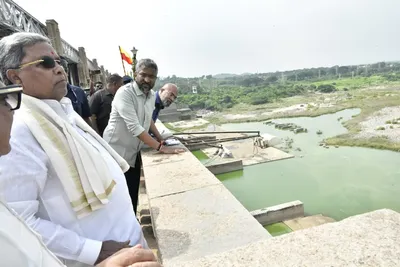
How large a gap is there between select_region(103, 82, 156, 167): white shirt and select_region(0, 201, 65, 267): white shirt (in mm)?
1893

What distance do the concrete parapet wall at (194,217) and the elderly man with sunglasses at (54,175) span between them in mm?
267

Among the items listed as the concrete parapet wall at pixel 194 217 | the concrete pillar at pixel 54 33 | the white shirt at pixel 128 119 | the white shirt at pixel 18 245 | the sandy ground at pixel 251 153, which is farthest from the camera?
the sandy ground at pixel 251 153

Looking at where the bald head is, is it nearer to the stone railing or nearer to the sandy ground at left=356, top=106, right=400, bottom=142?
the stone railing

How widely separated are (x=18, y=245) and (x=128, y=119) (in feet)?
6.53

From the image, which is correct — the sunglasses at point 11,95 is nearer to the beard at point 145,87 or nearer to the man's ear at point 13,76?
the man's ear at point 13,76

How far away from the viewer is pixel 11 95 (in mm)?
714

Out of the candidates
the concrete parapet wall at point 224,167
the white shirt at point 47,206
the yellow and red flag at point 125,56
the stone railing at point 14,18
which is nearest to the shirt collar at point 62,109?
the white shirt at point 47,206

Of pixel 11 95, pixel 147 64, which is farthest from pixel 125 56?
pixel 11 95

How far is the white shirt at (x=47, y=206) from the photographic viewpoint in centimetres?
96

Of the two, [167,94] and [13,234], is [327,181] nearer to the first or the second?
[167,94]

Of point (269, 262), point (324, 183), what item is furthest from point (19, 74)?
point (324, 183)

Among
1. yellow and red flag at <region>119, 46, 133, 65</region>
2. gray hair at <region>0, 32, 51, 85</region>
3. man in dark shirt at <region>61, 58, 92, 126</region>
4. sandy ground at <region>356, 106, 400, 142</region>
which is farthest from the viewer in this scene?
sandy ground at <region>356, 106, 400, 142</region>

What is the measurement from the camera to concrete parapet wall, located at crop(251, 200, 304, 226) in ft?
20.7

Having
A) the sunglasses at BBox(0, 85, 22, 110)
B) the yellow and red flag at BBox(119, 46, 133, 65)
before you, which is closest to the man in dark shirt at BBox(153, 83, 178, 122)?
the sunglasses at BBox(0, 85, 22, 110)
